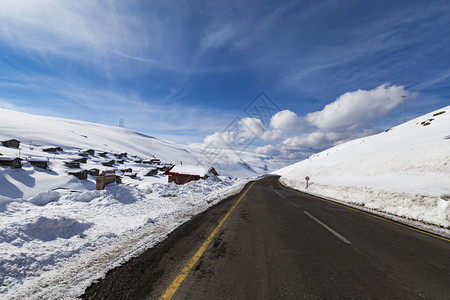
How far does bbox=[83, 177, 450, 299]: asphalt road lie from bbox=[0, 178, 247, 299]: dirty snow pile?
53 cm

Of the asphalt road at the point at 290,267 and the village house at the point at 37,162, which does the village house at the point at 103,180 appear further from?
the village house at the point at 37,162

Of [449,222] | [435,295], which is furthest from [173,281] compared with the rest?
[449,222]

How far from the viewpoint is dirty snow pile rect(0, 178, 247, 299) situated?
3102mm

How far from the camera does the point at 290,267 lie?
350 centimetres

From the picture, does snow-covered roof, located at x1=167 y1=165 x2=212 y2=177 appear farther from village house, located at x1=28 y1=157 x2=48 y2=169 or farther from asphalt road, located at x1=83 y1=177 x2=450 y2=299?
asphalt road, located at x1=83 y1=177 x2=450 y2=299

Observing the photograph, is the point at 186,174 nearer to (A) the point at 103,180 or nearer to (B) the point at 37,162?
(B) the point at 37,162

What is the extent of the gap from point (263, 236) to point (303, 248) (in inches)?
46.4

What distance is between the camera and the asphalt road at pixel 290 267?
2783mm

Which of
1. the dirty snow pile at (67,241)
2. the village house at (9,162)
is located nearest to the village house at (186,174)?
the village house at (9,162)

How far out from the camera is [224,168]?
574 ft

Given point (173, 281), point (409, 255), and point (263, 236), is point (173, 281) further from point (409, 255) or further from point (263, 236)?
point (409, 255)

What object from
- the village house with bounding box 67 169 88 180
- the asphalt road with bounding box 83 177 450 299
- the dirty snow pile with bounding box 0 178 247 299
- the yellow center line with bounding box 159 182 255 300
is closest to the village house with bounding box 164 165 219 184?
the village house with bounding box 67 169 88 180

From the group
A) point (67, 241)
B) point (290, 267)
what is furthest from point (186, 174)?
point (290, 267)

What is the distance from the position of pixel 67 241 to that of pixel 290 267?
5599mm
